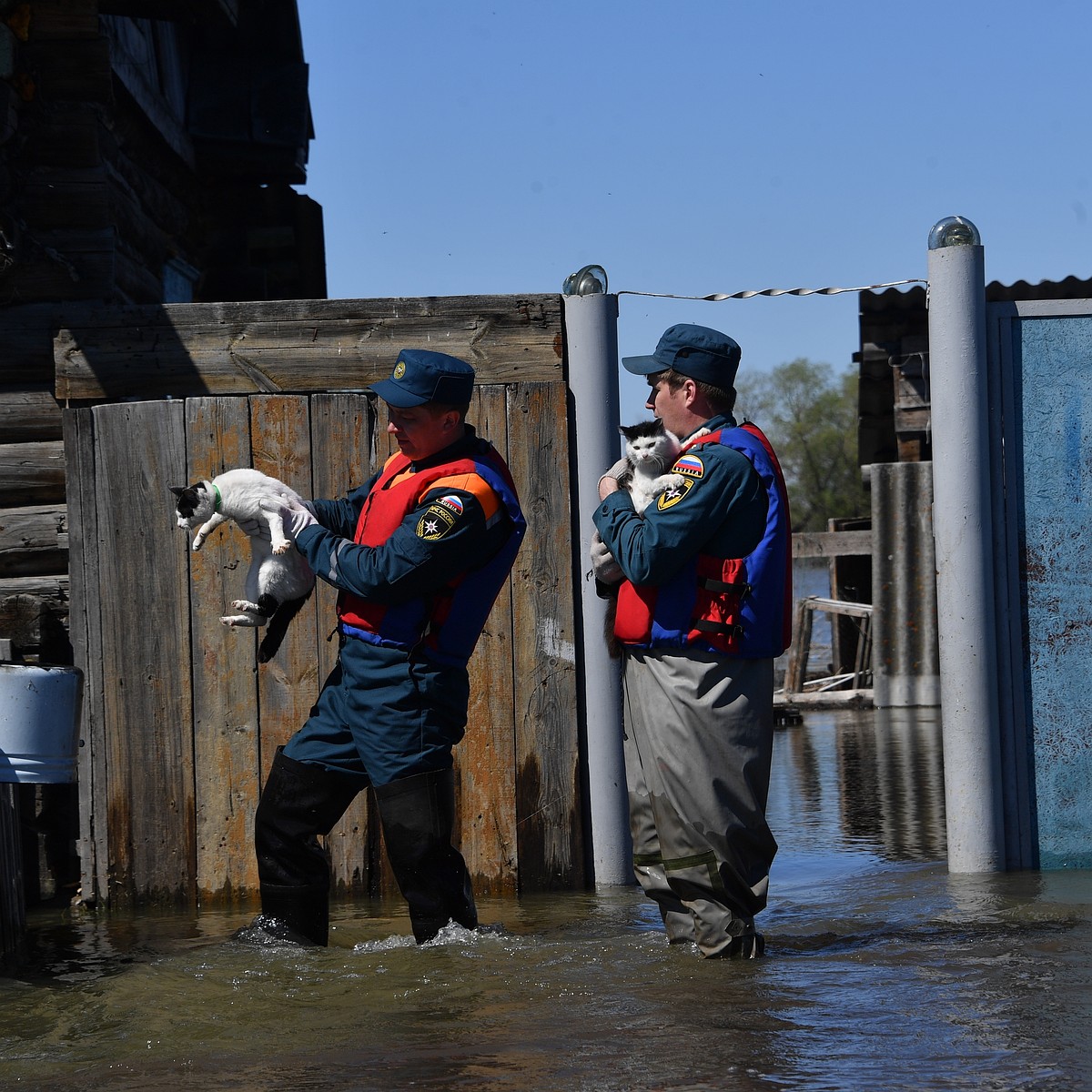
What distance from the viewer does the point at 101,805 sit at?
5871mm

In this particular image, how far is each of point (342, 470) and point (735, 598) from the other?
83.0 inches

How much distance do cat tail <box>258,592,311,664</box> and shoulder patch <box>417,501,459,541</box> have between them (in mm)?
632

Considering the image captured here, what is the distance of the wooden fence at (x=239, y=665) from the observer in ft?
19.1

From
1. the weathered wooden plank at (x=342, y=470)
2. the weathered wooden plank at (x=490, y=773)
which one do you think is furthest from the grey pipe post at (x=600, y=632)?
the weathered wooden plank at (x=342, y=470)

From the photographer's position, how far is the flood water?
3.29m

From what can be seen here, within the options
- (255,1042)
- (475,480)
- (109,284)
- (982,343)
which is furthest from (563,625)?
(109,284)

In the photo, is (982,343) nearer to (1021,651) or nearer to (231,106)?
(1021,651)

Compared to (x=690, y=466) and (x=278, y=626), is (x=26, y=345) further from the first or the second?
(x=690, y=466)

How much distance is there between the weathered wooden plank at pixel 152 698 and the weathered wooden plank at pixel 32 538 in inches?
39.5

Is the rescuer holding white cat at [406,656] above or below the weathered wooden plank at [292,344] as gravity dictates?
below

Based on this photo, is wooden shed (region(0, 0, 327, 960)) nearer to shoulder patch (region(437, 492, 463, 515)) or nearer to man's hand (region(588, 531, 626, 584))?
shoulder patch (region(437, 492, 463, 515))

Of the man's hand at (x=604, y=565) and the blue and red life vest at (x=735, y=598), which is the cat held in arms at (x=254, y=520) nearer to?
the man's hand at (x=604, y=565)

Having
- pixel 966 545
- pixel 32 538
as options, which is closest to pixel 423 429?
pixel 966 545

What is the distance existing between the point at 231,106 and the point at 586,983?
8321 mm
